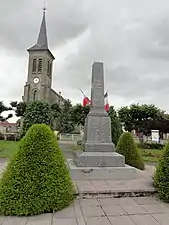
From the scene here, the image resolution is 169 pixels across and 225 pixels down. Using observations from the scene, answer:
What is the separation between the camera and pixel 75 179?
532cm

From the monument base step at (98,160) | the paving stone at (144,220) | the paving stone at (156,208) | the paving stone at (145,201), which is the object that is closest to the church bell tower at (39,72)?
the monument base step at (98,160)

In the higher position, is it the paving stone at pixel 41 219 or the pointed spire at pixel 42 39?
the pointed spire at pixel 42 39

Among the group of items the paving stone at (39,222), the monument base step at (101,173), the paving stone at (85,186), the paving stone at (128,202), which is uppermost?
the monument base step at (101,173)

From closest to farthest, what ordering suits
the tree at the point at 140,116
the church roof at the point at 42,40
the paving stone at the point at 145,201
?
the paving stone at the point at 145,201 < the tree at the point at 140,116 < the church roof at the point at 42,40

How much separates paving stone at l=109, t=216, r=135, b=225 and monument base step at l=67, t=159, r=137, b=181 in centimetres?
205

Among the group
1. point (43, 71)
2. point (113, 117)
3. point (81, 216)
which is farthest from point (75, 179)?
point (43, 71)

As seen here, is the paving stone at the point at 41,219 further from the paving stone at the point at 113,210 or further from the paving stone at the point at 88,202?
the paving stone at the point at 113,210

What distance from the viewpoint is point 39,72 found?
4916cm

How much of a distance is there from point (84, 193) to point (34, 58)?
161ft

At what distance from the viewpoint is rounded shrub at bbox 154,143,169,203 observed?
416cm

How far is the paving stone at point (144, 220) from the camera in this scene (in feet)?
10.5

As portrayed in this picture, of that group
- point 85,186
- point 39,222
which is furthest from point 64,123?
point 39,222

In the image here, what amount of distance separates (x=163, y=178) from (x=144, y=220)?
3.95 ft

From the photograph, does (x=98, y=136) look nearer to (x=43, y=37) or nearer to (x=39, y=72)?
(x=39, y=72)
